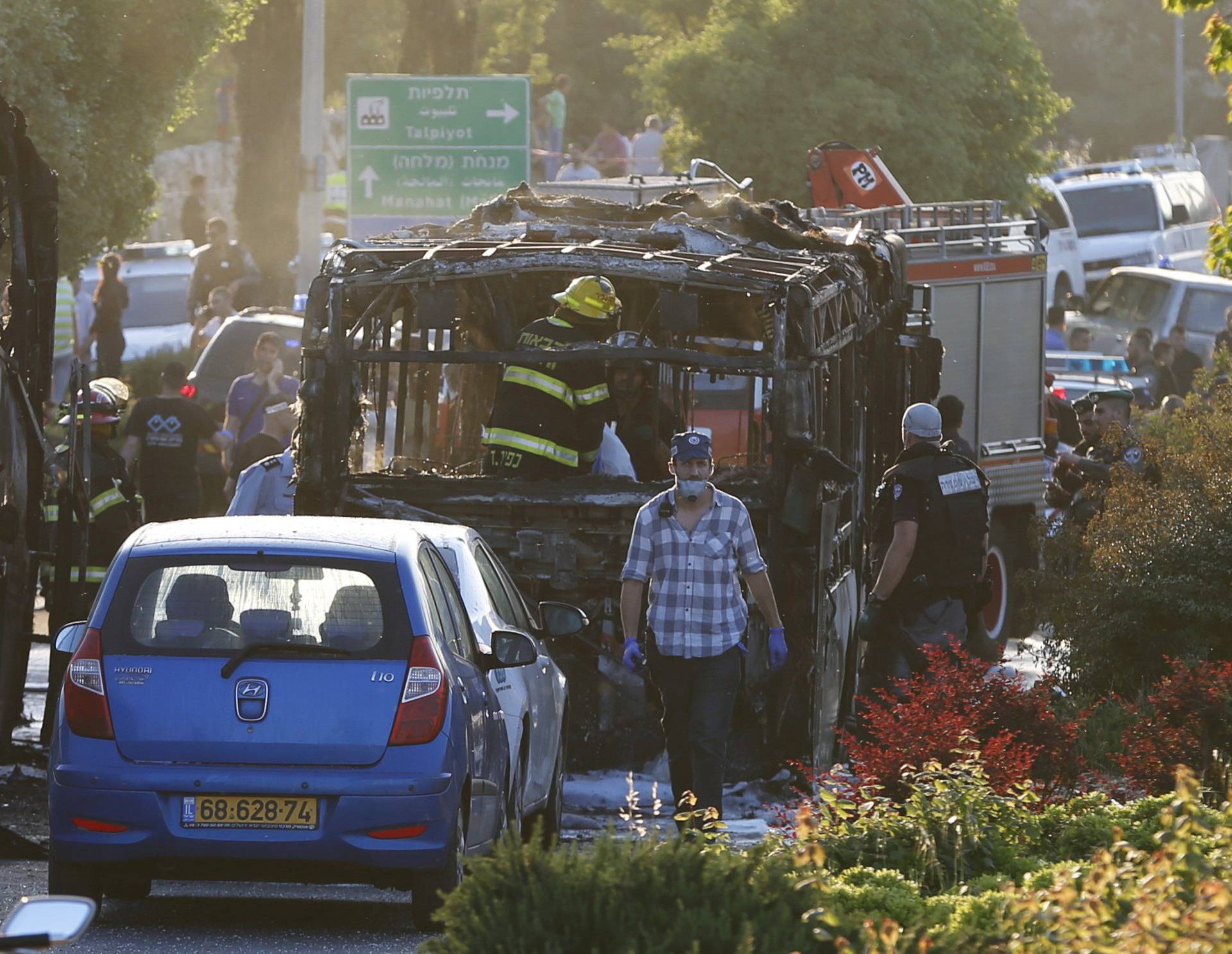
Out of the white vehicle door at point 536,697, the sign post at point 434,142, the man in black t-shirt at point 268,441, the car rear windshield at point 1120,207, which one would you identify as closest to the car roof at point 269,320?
the sign post at point 434,142

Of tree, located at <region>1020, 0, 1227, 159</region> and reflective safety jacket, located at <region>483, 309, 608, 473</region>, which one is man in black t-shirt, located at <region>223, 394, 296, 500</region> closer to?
reflective safety jacket, located at <region>483, 309, 608, 473</region>

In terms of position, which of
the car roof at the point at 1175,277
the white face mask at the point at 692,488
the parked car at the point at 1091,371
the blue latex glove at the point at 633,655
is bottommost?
the blue latex glove at the point at 633,655

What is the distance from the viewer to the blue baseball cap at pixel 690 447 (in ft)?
31.9

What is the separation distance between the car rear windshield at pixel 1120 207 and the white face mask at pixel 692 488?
33056 mm

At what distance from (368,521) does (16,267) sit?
389 cm

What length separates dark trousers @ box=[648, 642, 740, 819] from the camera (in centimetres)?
984

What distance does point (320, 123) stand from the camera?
987 inches

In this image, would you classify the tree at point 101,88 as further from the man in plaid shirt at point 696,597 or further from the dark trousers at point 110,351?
the man in plaid shirt at point 696,597

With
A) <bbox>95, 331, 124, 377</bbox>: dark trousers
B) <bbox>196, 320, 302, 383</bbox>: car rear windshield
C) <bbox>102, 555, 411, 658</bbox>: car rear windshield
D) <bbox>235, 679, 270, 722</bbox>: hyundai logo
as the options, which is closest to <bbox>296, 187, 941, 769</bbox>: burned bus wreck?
<bbox>102, 555, 411, 658</bbox>: car rear windshield

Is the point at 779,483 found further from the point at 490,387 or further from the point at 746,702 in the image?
the point at 490,387

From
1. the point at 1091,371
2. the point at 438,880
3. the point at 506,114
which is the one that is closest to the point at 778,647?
the point at 438,880

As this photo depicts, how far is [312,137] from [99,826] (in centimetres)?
1789

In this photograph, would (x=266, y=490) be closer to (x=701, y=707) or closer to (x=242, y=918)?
(x=701, y=707)

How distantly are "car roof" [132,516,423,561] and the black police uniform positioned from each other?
3.73 m
